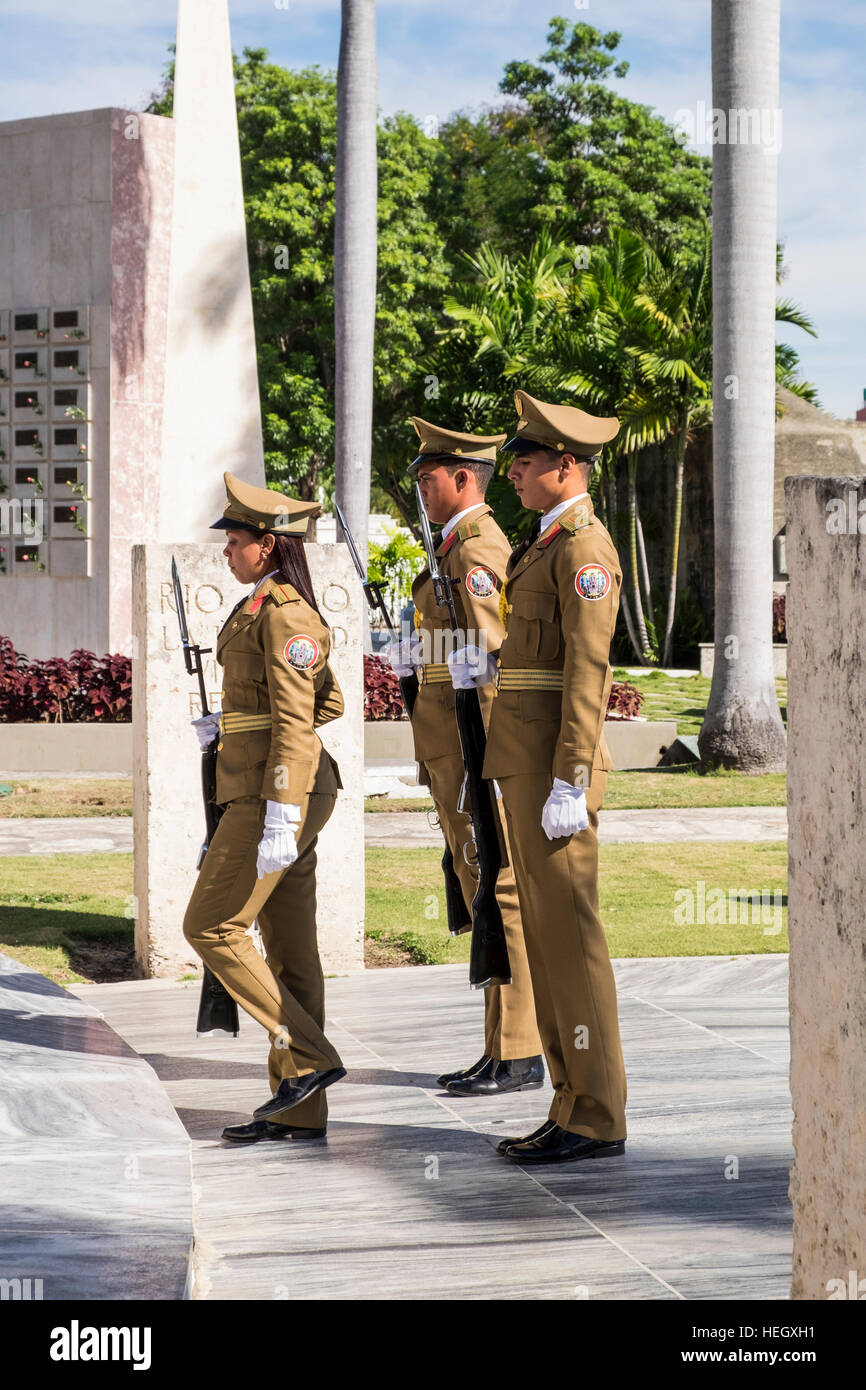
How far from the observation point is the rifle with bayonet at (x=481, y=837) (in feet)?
14.7

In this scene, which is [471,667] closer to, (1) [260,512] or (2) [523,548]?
(2) [523,548]

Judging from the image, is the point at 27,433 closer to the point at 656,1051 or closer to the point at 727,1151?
the point at 656,1051

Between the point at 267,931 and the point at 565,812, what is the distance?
3.28 ft

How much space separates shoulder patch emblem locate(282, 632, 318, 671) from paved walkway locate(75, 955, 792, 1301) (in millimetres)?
1322

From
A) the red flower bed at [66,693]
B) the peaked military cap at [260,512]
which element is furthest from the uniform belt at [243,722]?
the red flower bed at [66,693]

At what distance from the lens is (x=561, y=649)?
4.14 m

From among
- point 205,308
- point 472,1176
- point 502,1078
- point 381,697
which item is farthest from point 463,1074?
point 381,697

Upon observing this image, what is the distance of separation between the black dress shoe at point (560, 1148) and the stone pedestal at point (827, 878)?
181 centimetres

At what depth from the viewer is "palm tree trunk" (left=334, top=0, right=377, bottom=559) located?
49.8 feet

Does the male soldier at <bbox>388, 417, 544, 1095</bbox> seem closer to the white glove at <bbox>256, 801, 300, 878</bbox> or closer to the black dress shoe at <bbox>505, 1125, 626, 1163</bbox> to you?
the black dress shoe at <bbox>505, 1125, 626, 1163</bbox>

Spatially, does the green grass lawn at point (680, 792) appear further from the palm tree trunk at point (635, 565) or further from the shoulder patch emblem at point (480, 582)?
the palm tree trunk at point (635, 565)

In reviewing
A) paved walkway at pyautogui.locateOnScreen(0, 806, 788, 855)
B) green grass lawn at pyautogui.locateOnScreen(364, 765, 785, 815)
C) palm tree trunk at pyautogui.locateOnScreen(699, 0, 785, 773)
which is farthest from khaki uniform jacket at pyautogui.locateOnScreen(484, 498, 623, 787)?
palm tree trunk at pyautogui.locateOnScreen(699, 0, 785, 773)

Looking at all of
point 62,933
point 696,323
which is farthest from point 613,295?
point 62,933

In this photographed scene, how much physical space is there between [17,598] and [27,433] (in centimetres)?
167
